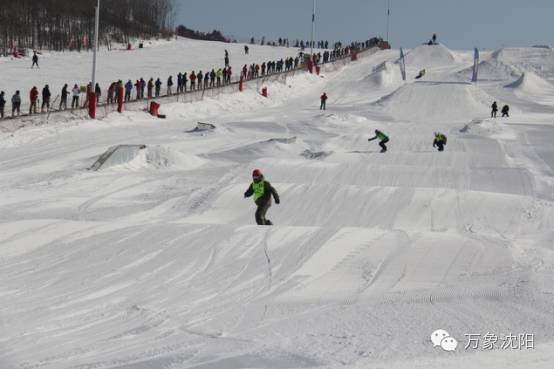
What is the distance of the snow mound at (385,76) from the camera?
57.2 m

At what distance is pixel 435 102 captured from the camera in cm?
4644

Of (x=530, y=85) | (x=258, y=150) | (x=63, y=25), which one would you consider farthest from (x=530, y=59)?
(x=258, y=150)

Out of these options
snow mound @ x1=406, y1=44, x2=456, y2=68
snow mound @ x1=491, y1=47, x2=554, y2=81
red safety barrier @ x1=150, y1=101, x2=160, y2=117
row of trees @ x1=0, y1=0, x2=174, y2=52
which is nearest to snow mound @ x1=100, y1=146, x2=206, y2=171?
red safety barrier @ x1=150, y1=101, x2=160, y2=117

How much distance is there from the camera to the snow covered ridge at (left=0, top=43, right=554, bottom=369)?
7.96m

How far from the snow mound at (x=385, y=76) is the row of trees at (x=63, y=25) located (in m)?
24.4

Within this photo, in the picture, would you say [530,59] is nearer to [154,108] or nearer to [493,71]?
[493,71]

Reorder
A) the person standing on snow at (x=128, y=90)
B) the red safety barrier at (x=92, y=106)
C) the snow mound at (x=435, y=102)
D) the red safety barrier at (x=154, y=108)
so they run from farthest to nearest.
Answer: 1. the snow mound at (x=435, y=102)
2. the person standing on snow at (x=128, y=90)
3. the red safety barrier at (x=154, y=108)
4. the red safety barrier at (x=92, y=106)

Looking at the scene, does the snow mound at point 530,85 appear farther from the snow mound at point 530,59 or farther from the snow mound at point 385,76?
the snow mound at point 385,76

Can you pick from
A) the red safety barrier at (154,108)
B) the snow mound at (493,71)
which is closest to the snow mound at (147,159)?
the red safety barrier at (154,108)

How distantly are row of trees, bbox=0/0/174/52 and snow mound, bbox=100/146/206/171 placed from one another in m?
39.6

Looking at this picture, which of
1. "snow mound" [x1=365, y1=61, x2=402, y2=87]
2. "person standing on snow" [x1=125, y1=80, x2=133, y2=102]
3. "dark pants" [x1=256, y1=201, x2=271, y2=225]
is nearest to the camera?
"dark pants" [x1=256, y1=201, x2=271, y2=225]

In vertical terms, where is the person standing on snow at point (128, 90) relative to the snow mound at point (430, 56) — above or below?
below

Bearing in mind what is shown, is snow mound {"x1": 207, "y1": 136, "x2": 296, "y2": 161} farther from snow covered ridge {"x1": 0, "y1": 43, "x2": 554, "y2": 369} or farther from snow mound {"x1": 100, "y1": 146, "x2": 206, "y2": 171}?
snow mound {"x1": 100, "y1": 146, "x2": 206, "y2": 171}

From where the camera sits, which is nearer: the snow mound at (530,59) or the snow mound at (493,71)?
the snow mound at (493,71)
